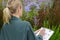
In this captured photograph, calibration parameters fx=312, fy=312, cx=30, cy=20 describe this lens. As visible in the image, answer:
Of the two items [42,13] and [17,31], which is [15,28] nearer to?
[17,31]

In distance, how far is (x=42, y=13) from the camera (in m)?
7.96

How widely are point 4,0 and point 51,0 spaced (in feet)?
5.22

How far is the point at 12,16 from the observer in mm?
4461

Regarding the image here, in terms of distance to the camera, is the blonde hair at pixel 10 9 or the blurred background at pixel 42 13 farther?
the blurred background at pixel 42 13

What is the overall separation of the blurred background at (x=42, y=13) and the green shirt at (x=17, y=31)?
2.94 metres

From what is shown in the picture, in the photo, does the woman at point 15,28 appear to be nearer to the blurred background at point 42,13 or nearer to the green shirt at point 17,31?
the green shirt at point 17,31

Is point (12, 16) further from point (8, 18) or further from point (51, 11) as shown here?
point (51, 11)

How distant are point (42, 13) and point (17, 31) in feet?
12.0

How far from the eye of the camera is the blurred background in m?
7.75

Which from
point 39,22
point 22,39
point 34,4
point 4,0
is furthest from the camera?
point 4,0

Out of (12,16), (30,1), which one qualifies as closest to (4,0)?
(30,1)

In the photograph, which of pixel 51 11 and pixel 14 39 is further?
pixel 51 11

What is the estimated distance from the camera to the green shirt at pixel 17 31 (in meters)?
4.35

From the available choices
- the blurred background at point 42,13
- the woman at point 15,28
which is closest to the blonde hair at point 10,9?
the woman at point 15,28
